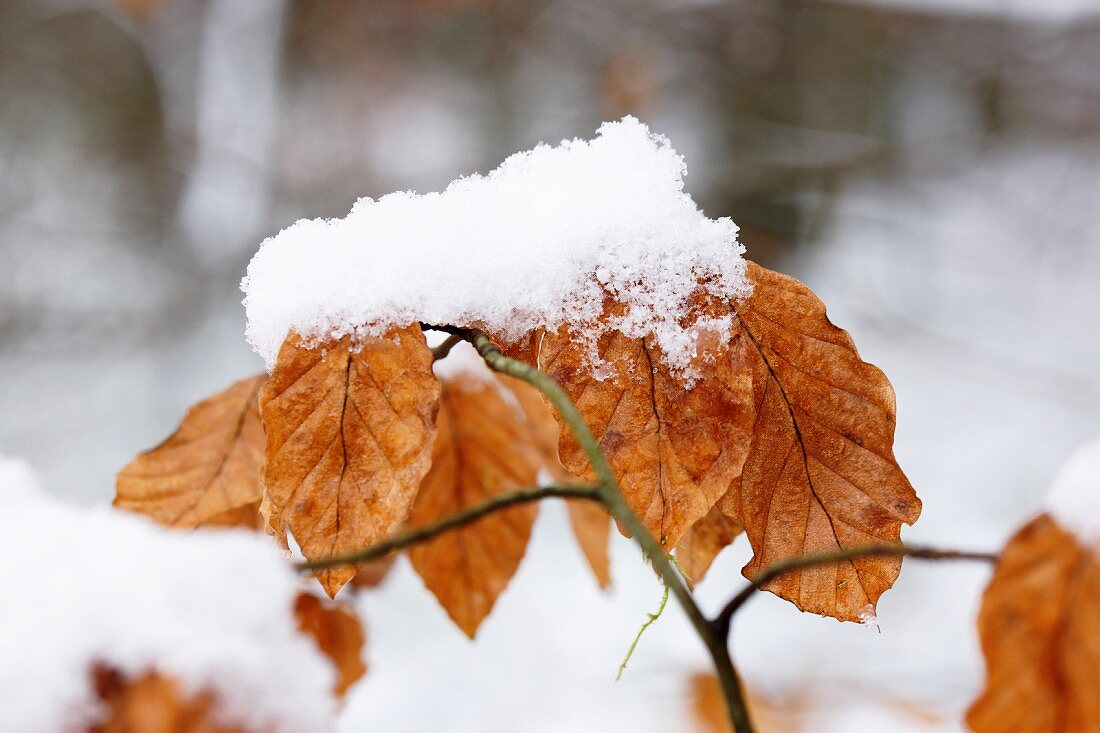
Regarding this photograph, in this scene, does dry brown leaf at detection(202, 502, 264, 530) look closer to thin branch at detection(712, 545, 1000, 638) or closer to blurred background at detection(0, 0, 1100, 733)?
thin branch at detection(712, 545, 1000, 638)

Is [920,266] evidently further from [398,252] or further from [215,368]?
[398,252]

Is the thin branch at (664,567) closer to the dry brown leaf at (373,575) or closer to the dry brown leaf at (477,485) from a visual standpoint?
the dry brown leaf at (477,485)

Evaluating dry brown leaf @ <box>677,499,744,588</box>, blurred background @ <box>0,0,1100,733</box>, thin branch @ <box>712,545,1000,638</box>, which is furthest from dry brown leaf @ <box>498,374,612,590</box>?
blurred background @ <box>0,0,1100,733</box>

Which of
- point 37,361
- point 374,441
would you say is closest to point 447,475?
point 374,441

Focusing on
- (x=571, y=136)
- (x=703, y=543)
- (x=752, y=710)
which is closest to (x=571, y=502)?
(x=703, y=543)

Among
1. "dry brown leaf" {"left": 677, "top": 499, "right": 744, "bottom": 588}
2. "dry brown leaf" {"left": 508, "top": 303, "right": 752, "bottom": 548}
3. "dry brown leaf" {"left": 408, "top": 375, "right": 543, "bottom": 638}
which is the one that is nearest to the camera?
"dry brown leaf" {"left": 508, "top": 303, "right": 752, "bottom": 548}
